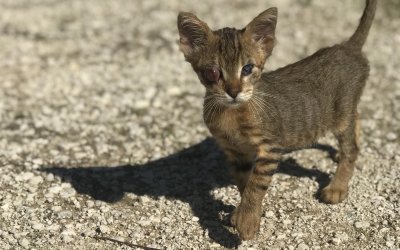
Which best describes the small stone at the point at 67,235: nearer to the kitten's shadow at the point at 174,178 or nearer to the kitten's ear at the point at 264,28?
the kitten's shadow at the point at 174,178

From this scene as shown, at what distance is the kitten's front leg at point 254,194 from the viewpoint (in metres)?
6.26

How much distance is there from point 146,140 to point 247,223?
2902 millimetres

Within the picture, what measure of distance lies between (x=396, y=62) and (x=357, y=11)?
7.52ft

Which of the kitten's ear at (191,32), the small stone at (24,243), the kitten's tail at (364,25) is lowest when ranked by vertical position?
the small stone at (24,243)

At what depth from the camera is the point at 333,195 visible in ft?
23.2

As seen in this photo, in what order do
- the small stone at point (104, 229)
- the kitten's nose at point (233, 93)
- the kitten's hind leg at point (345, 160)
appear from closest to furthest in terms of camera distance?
the kitten's nose at point (233, 93), the small stone at point (104, 229), the kitten's hind leg at point (345, 160)

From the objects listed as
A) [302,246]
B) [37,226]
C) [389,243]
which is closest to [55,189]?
[37,226]

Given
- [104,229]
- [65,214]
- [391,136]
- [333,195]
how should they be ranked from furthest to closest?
[391,136] < [333,195] < [65,214] < [104,229]

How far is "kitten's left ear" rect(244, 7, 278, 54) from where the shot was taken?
6.12 meters

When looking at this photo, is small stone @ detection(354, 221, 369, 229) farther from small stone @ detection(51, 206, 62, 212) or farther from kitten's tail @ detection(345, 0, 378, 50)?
small stone @ detection(51, 206, 62, 212)

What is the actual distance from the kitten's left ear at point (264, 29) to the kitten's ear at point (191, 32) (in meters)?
0.44

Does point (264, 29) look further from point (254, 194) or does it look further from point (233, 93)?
point (254, 194)

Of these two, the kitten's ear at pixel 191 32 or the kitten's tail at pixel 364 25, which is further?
the kitten's tail at pixel 364 25

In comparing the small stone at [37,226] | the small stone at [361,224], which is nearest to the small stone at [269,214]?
the small stone at [361,224]
